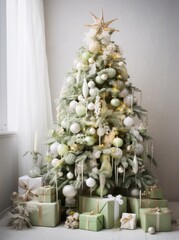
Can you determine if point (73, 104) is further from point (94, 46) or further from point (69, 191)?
point (69, 191)

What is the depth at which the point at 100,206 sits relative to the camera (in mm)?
2621

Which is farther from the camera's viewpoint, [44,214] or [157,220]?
[44,214]

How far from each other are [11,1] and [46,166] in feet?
5.25

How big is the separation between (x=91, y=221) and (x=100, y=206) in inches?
6.1

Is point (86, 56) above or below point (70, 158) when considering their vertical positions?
above

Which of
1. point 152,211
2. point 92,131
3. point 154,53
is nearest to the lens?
point 152,211

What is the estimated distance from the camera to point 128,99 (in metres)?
2.90

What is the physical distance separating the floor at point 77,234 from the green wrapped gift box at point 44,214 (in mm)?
56

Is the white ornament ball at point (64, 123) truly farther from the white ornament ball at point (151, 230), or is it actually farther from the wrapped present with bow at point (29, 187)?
the white ornament ball at point (151, 230)

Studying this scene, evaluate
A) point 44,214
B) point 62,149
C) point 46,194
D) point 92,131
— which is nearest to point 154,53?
point 92,131

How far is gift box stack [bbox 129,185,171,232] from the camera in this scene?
2.47 meters

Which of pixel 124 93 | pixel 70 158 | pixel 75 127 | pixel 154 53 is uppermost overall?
pixel 154 53

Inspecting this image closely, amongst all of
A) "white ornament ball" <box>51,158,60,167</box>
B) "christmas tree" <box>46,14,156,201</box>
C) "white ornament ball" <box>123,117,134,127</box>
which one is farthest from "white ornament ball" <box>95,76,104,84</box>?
"white ornament ball" <box>51,158,60,167</box>

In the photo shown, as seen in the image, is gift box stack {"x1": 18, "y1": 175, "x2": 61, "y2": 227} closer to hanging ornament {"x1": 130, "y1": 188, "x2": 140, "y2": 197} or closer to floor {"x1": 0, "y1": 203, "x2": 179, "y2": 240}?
floor {"x1": 0, "y1": 203, "x2": 179, "y2": 240}
